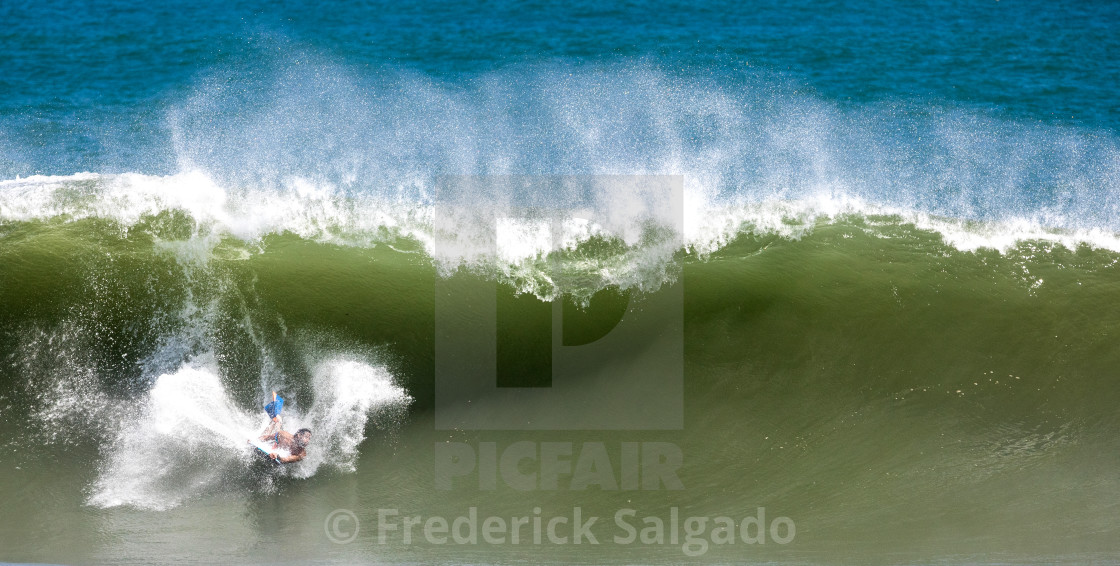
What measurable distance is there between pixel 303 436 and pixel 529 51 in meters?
7.40

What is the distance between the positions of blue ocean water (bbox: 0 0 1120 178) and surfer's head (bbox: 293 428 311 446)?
469cm

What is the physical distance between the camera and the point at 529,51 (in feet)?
40.2

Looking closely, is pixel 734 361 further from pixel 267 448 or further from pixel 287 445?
pixel 267 448

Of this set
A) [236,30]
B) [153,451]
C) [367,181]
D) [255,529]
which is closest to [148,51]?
[236,30]

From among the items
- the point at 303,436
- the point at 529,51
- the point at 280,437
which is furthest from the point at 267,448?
the point at 529,51

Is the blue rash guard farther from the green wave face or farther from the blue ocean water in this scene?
the blue ocean water

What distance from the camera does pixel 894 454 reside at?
703 cm

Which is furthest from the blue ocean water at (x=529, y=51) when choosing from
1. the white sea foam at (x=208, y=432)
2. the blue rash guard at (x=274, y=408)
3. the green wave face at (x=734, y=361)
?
the blue rash guard at (x=274, y=408)

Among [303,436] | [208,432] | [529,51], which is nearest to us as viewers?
[303,436]

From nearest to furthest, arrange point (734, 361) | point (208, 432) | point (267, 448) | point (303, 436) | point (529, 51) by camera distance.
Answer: point (267, 448) < point (303, 436) < point (208, 432) < point (734, 361) < point (529, 51)

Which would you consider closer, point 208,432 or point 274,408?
point 274,408

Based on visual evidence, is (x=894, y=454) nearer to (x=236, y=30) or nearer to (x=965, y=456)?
(x=965, y=456)

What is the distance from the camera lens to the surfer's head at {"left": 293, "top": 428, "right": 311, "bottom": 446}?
6832 millimetres

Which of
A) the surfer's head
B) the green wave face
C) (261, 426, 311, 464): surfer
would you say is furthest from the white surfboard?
the green wave face
